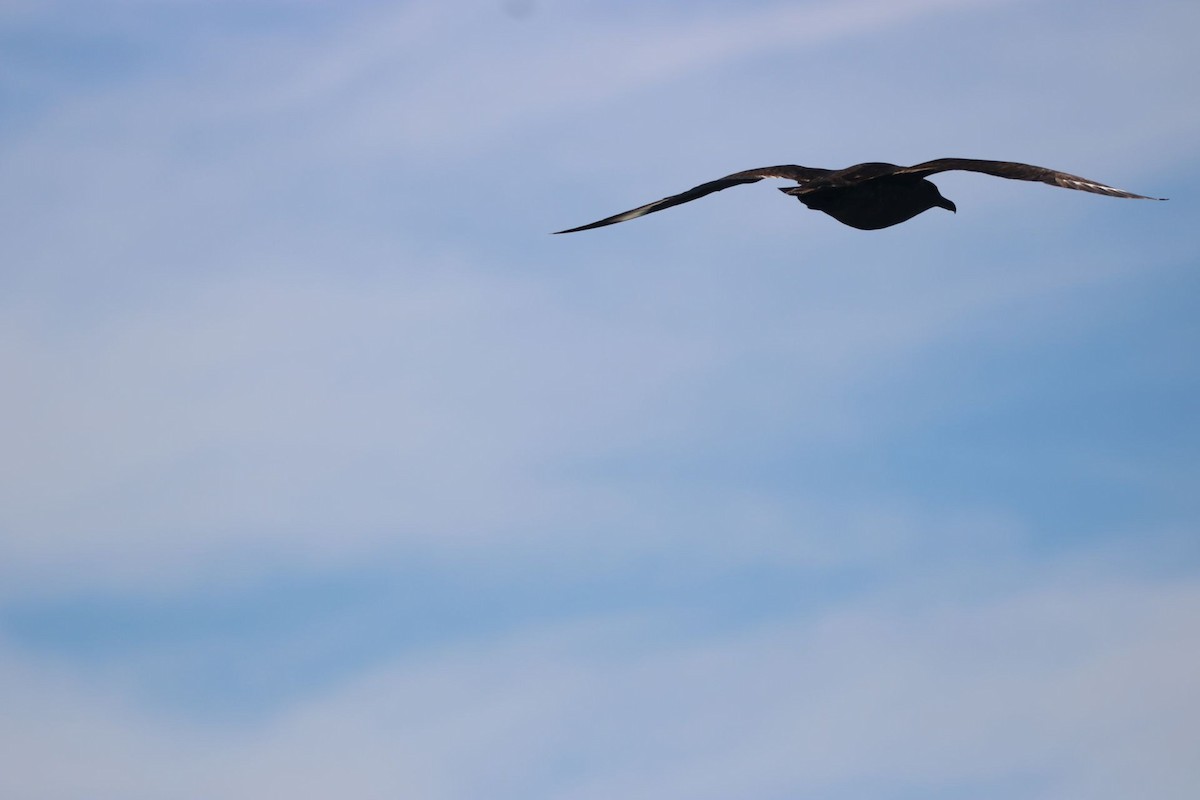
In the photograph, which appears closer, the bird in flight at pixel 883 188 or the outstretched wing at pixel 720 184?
the bird in flight at pixel 883 188

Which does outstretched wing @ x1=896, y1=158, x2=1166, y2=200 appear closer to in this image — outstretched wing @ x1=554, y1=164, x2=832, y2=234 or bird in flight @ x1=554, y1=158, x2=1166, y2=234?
bird in flight @ x1=554, y1=158, x2=1166, y2=234

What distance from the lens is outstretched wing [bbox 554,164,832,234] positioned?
24672mm

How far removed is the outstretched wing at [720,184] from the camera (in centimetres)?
2467

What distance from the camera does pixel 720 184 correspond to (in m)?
24.8

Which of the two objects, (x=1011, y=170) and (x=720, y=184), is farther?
(x=720, y=184)

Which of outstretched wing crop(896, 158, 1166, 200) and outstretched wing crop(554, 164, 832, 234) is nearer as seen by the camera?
outstretched wing crop(896, 158, 1166, 200)

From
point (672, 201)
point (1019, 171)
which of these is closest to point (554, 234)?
point (672, 201)

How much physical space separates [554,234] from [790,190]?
4213mm

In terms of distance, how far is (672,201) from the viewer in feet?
81.8

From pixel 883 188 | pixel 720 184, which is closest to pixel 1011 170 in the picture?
pixel 883 188

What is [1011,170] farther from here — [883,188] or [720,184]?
[720,184]

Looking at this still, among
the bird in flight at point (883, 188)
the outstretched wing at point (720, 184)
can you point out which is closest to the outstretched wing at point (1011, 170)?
the bird in flight at point (883, 188)

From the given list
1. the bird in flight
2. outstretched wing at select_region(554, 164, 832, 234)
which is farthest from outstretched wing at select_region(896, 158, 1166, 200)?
outstretched wing at select_region(554, 164, 832, 234)

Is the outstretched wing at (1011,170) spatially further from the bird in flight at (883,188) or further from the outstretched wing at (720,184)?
the outstretched wing at (720,184)
